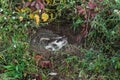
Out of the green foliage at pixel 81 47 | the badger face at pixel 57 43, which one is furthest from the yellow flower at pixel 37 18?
the badger face at pixel 57 43

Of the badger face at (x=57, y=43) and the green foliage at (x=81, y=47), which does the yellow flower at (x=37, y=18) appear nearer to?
the green foliage at (x=81, y=47)

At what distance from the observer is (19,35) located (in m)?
3.48

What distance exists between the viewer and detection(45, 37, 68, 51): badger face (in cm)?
349

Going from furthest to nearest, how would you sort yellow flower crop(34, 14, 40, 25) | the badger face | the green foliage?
yellow flower crop(34, 14, 40, 25) < the badger face < the green foliage

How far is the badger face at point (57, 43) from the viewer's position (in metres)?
3.49

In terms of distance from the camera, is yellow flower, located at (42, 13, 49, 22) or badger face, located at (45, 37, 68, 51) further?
yellow flower, located at (42, 13, 49, 22)

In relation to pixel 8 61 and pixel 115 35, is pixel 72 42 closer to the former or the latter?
pixel 115 35

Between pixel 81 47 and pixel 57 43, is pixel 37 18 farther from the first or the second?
pixel 81 47

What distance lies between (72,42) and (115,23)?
20.0 inches

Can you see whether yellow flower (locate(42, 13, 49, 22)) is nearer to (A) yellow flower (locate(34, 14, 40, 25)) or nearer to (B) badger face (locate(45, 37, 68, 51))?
(A) yellow flower (locate(34, 14, 40, 25))

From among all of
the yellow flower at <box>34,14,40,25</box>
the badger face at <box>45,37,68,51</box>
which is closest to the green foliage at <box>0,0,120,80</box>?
the yellow flower at <box>34,14,40,25</box>

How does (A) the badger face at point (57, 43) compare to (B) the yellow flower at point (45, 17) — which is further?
(B) the yellow flower at point (45, 17)

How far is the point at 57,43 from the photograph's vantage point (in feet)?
11.6

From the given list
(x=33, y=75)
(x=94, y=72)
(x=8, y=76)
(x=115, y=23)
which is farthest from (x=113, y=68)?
(x=8, y=76)
